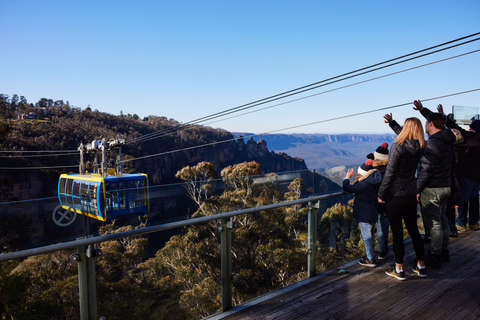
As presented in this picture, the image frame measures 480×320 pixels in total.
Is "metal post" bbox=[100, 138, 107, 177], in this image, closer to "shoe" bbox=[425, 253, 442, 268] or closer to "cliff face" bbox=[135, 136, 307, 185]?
"shoe" bbox=[425, 253, 442, 268]

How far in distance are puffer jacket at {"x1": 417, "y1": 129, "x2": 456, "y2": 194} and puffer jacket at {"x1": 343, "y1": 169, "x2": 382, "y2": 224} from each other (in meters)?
0.45

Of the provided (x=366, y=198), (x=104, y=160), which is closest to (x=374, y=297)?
(x=366, y=198)

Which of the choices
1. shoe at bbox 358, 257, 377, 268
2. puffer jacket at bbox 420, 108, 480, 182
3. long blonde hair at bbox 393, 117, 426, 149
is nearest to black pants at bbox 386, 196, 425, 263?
shoe at bbox 358, 257, 377, 268

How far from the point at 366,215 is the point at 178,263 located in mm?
2060

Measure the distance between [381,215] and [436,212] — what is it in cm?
57

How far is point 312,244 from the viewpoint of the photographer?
3465 mm

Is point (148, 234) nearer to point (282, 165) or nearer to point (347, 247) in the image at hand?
point (347, 247)

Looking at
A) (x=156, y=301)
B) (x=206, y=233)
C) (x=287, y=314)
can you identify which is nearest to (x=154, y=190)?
(x=206, y=233)

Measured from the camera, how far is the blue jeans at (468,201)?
4.64 m

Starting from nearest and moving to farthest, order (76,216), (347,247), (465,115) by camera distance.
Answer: (76,216), (347,247), (465,115)

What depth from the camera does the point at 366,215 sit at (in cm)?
346

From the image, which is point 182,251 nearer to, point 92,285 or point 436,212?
point 92,285

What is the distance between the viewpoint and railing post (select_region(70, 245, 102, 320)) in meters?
2.04

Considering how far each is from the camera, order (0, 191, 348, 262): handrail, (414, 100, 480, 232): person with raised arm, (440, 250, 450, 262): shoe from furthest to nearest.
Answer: (414, 100, 480, 232): person with raised arm → (440, 250, 450, 262): shoe → (0, 191, 348, 262): handrail
